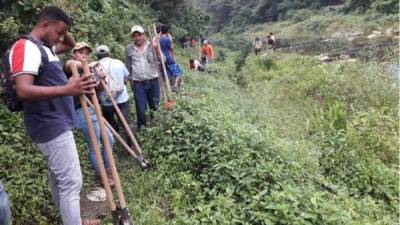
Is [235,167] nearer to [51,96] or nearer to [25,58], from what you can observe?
[51,96]

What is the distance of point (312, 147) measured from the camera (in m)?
7.15

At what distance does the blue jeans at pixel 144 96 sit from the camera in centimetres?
646

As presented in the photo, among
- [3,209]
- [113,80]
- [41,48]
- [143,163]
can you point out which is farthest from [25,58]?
[143,163]

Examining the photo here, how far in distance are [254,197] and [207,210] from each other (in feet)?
1.75

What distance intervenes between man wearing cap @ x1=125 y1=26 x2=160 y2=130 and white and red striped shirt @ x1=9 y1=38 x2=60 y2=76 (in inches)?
133

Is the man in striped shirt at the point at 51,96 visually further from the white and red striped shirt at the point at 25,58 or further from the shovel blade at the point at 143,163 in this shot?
the shovel blade at the point at 143,163

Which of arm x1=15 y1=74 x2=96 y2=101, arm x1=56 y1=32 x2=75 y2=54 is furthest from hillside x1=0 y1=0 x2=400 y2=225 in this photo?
arm x1=15 y1=74 x2=96 y2=101

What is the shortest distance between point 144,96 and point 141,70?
1.38ft

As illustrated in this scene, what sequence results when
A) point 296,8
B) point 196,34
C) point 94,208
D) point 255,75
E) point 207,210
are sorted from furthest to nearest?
point 296,8
point 196,34
point 255,75
point 94,208
point 207,210

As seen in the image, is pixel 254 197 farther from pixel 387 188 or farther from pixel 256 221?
pixel 387 188

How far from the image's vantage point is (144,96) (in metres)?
6.55

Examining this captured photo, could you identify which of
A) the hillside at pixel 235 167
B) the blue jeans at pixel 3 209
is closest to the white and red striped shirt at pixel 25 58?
the blue jeans at pixel 3 209

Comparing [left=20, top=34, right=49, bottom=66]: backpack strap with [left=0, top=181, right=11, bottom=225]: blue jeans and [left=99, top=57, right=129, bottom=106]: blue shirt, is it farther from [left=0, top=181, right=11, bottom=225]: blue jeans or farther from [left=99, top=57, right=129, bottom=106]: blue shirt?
[left=99, top=57, right=129, bottom=106]: blue shirt

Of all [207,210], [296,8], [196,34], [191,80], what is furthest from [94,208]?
[296,8]
